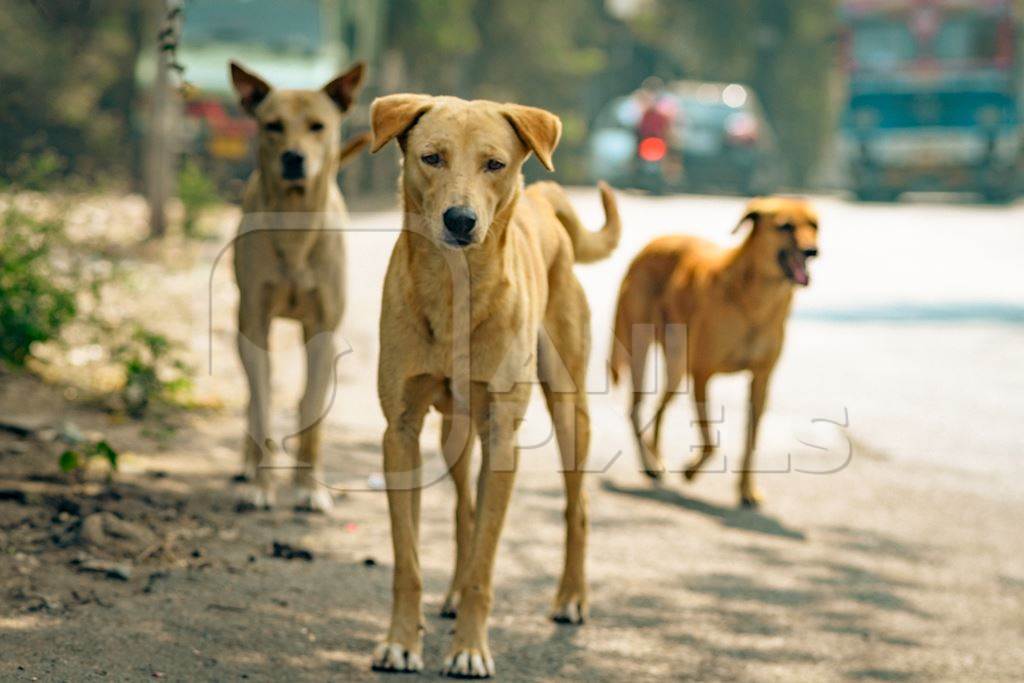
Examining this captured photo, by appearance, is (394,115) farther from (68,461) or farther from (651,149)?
(651,149)

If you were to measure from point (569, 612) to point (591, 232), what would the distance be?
5.16ft

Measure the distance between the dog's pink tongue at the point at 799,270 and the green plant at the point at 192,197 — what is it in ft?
27.8

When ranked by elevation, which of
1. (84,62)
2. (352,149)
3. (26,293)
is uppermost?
(84,62)

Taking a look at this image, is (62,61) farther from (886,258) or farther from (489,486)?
(489,486)

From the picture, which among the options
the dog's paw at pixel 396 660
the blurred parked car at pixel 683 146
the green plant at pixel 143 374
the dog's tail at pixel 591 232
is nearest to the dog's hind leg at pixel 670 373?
the dog's tail at pixel 591 232

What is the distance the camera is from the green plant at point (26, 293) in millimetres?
7281

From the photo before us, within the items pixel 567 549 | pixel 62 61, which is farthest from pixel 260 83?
pixel 62 61

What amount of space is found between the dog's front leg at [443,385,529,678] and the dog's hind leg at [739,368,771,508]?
2875mm

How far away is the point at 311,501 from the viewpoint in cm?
646

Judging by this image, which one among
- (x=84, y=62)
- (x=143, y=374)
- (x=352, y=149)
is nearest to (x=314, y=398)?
(x=352, y=149)

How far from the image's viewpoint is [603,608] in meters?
5.49

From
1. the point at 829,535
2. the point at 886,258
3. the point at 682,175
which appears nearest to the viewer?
the point at 829,535

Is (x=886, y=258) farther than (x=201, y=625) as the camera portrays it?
Yes

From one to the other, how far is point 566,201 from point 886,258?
469 inches
